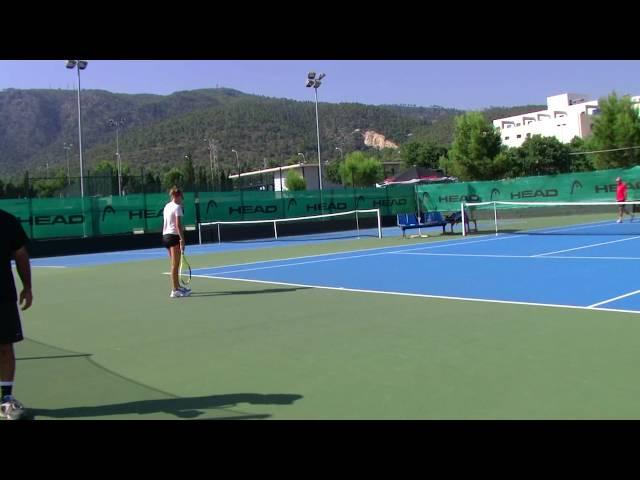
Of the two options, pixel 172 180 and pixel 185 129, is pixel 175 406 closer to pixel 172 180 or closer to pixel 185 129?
pixel 172 180

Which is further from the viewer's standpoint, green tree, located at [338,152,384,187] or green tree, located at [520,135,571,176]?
green tree, located at [338,152,384,187]

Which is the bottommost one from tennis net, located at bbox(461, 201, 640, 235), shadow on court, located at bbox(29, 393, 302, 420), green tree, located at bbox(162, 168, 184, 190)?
shadow on court, located at bbox(29, 393, 302, 420)

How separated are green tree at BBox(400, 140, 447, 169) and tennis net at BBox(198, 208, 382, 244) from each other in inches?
2416

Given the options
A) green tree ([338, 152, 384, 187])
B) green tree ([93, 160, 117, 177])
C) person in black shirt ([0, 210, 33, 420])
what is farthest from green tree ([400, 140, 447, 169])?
person in black shirt ([0, 210, 33, 420])

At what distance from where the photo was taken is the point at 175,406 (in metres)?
4.68

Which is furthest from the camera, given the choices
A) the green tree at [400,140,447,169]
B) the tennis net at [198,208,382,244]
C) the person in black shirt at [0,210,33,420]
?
the green tree at [400,140,447,169]

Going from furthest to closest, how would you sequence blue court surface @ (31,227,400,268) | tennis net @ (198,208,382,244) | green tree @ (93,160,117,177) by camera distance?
green tree @ (93,160,117,177)
tennis net @ (198,208,382,244)
blue court surface @ (31,227,400,268)

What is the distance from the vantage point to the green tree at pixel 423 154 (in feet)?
305

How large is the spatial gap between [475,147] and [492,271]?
37.4 metres

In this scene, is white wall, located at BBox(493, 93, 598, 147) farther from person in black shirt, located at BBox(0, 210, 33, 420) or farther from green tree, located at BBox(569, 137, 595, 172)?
person in black shirt, located at BBox(0, 210, 33, 420)

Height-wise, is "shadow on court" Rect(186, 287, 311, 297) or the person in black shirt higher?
the person in black shirt

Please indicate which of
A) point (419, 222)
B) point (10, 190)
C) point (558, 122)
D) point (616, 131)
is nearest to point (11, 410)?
point (419, 222)

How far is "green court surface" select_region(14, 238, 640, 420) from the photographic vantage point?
4469 mm
